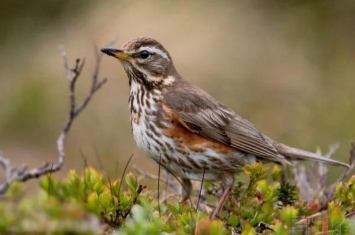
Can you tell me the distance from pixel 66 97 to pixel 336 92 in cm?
351

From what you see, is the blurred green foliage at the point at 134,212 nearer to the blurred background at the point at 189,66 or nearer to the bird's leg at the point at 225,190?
the bird's leg at the point at 225,190

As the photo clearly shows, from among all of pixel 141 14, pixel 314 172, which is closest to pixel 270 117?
pixel 141 14

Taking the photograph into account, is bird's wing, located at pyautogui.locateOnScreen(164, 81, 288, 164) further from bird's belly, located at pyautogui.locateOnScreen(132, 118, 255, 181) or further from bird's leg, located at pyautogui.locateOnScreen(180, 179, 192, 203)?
bird's leg, located at pyautogui.locateOnScreen(180, 179, 192, 203)

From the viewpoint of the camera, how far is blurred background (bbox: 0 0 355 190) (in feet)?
36.8

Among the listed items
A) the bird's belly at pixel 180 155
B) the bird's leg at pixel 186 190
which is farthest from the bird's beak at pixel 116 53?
the bird's leg at pixel 186 190

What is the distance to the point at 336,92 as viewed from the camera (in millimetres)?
11781

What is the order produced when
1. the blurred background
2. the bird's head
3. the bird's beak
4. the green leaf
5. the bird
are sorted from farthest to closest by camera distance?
the blurred background, the bird's head, the bird's beak, the bird, the green leaf

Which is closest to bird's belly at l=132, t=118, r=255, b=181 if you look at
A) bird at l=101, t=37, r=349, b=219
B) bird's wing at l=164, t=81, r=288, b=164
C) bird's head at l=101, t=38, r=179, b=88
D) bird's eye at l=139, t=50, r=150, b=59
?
bird at l=101, t=37, r=349, b=219

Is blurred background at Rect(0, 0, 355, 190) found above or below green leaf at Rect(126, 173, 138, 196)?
above

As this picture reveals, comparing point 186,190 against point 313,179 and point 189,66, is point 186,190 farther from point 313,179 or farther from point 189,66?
point 189,66

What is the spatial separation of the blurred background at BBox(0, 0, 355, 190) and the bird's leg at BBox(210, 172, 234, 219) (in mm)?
3888

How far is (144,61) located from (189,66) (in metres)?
5.83

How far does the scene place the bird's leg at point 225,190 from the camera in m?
5.26

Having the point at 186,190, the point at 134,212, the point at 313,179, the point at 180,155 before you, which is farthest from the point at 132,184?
the point at 313,179
